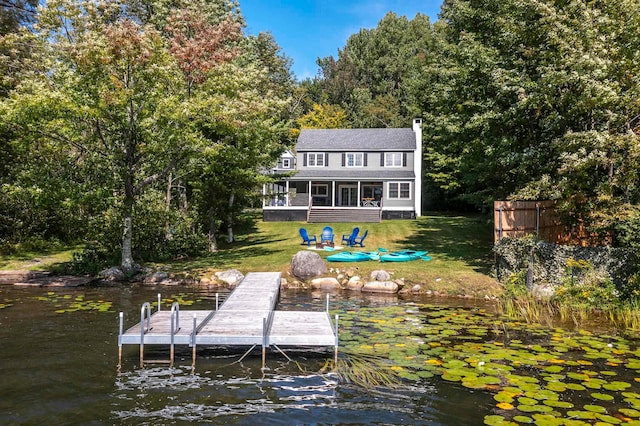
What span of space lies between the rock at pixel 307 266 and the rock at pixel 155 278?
15.0 ft

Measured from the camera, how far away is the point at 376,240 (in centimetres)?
2488

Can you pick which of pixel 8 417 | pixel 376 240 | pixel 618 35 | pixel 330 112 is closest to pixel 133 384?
pixel 8 417

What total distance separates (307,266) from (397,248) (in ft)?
21.5

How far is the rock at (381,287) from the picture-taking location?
15.5 m

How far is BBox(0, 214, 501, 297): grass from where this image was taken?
15.9 meters

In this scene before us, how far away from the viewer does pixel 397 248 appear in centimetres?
2228

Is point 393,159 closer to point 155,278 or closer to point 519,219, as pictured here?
point 519,219

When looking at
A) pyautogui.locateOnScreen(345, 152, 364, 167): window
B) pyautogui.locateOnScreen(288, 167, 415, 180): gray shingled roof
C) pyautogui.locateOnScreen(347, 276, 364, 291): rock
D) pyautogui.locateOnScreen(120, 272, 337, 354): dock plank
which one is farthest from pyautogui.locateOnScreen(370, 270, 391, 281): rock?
pyautogui.locateOnScreen(345, 152, 364, 167): window

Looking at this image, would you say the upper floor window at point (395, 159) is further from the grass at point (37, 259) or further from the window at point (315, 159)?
the grass at point (37, 259)

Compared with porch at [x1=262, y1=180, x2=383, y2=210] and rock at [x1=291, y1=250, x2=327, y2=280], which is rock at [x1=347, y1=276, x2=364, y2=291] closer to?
rock at [x1=291, y1=250, x2=327, y2=280]

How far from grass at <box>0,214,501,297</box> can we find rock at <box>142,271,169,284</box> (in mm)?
731

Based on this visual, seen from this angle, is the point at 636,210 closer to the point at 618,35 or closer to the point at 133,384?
the point at 618,35

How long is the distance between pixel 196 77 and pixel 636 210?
1583 centimetres

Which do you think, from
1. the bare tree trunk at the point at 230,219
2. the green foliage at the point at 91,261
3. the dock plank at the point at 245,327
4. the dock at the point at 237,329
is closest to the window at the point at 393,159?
the bare tree trunk at the point at 230,219
